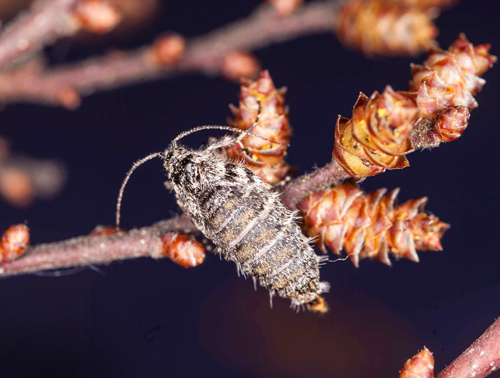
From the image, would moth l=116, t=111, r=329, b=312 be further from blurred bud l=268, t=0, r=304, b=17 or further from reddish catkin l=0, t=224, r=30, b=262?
blurred bud l=268, t=0, r=304, b=17

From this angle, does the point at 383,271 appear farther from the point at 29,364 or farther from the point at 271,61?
the point at 29,364

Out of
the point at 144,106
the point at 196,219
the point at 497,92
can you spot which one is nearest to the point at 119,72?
the point at 144,106

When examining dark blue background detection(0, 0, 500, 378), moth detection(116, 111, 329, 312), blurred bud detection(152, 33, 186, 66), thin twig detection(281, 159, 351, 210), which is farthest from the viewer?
dark blue background detection(0, 0, 500, 378)

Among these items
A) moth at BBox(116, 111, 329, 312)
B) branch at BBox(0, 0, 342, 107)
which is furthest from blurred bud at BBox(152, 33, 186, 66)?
moth at BBox(116, 111, 329, 312)

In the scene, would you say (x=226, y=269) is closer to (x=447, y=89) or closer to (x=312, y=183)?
(x=312, y=183)

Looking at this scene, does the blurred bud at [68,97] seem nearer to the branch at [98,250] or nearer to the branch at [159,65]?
the branch at [159,65]
